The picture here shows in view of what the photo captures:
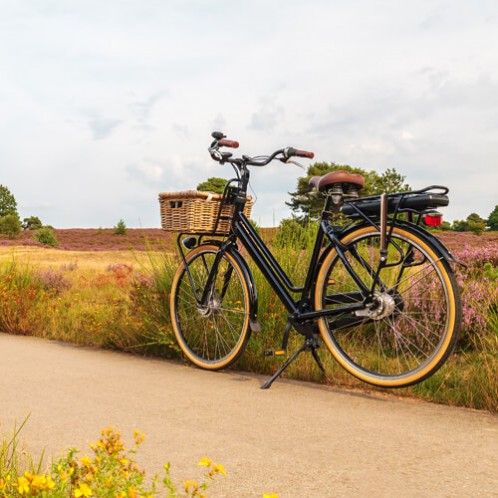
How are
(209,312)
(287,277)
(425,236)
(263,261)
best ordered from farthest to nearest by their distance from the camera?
→ (209,312) → (263,261) → (287,277) → (425,236)

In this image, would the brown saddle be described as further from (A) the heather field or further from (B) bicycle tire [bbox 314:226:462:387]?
(A) the heather field

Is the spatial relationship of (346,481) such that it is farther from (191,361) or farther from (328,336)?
(191,361)

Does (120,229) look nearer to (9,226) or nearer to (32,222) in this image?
(9,226)

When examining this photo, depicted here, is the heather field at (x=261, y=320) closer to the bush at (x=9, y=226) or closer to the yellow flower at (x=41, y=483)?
the yellow flower at (x=41, y=483)

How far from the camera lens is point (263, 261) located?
4680 millimetres

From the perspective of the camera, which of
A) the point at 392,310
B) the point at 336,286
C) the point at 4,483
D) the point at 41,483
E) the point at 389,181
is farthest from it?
the point at 389,181

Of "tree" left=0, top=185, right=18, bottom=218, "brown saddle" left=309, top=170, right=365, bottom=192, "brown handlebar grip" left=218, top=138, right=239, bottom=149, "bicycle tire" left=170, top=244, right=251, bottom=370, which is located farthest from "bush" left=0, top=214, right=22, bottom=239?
"brown saddle" left=309, top=170, right=365, bottom=192

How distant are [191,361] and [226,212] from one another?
128 centimetres

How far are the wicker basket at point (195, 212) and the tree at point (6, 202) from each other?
3055 inches

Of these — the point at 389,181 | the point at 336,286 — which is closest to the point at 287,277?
the point at 336,286

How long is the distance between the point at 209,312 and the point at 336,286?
124 centimetres

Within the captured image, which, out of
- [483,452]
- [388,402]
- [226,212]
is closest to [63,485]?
[483,452]

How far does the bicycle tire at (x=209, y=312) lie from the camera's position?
16.2 feet

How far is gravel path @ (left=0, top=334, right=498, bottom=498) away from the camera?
257 centimetres
